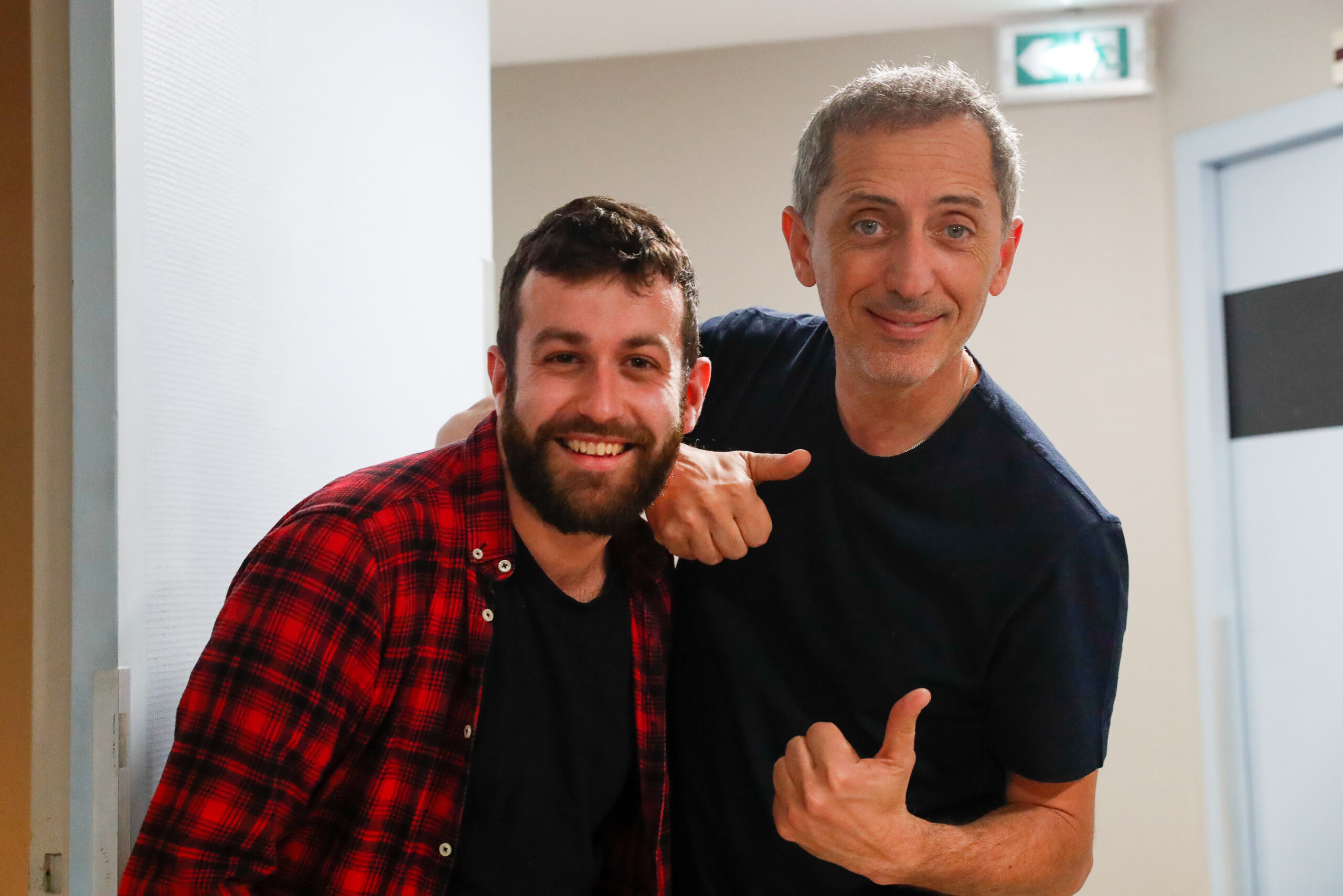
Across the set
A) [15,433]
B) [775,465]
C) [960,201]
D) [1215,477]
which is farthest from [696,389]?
[1215,477]

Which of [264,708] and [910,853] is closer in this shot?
[264,708]

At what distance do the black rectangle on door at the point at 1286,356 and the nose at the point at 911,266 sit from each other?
1.97 m

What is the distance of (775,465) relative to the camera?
136 cm

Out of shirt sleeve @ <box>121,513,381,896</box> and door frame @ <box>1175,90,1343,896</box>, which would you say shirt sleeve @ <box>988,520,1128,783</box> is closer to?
shirt sleeve @ <box>121,513,381,896</box>

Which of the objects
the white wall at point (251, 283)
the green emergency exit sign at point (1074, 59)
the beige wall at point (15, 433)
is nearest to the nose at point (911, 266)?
the white wall at point (251, 283)

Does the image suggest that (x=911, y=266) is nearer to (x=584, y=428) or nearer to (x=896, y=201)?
(x=896, y=201)

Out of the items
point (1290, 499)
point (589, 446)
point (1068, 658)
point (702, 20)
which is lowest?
point (1068, 658)

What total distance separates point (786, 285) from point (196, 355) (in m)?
2.26

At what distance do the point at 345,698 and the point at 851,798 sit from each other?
520 mm

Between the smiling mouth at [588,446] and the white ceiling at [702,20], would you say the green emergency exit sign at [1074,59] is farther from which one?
the smiling mouth at [588,446]

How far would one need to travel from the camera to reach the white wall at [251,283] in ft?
3.87

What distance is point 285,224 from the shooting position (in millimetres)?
1549

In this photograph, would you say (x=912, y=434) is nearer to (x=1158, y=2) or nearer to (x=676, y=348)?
(x=676, y=348)

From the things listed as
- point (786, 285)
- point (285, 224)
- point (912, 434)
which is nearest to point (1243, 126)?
point (786, 285)
